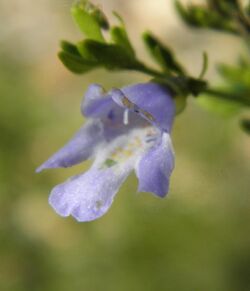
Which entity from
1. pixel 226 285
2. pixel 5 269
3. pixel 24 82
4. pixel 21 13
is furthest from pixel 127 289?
pixel 21 13

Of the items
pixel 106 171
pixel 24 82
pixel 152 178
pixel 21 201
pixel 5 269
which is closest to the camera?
pixel 152 178

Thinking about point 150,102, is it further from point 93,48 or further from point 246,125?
point 246,125

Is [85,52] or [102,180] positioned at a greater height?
[85,52]

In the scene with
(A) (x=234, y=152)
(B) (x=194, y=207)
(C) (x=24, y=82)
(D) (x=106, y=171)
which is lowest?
(A) (x=234, y=152)

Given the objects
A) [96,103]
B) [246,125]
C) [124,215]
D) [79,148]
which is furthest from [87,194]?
[124,215]

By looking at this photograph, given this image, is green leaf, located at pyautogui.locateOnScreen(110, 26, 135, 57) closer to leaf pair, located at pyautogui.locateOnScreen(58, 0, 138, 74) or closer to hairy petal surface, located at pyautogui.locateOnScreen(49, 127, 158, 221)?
leaf pair, located at pyautogui.locateOnScreen(58, 0, 138, 74)

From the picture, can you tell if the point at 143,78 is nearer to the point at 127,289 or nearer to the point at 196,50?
the point at 196,50

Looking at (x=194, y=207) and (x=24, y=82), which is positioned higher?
(x=24, y=82)

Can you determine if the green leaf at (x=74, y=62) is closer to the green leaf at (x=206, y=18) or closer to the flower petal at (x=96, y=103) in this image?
the flower petal at (x=96, y=103)
